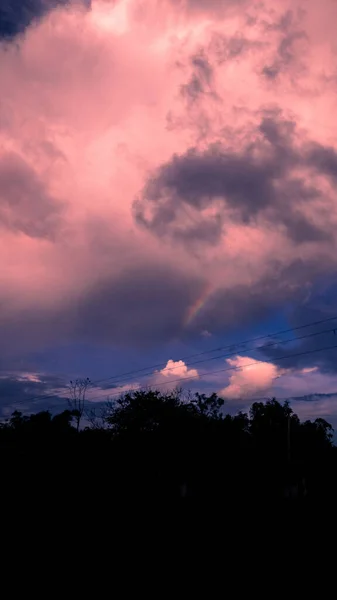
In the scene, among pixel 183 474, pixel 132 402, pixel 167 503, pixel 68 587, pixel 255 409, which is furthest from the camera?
pixel 255 409

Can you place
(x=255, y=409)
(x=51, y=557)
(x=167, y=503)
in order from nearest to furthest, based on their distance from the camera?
(x=51, y=557) → (x=167, y=503) → (x=255, y=409)

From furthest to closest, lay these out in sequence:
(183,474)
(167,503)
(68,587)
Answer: (183,474)
(167,503)
(68,587)

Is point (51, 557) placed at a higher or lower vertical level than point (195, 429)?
lower

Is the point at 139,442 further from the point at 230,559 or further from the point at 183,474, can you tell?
the point at 230,559

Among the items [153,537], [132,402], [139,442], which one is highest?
[132,402]

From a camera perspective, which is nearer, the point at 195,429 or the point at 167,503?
the point at 167,503

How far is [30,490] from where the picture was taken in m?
34.4

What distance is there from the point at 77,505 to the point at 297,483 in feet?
61.9

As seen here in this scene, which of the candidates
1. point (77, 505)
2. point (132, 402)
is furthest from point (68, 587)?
point (132, 402)

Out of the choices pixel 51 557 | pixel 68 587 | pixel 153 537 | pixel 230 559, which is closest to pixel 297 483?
pixel 153 537

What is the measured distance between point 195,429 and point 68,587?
34.9 m

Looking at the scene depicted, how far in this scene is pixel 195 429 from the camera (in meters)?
45.9

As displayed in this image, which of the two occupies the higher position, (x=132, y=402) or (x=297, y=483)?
(x=132, y=402)

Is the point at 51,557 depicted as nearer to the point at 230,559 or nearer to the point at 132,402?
the point at 230,559
